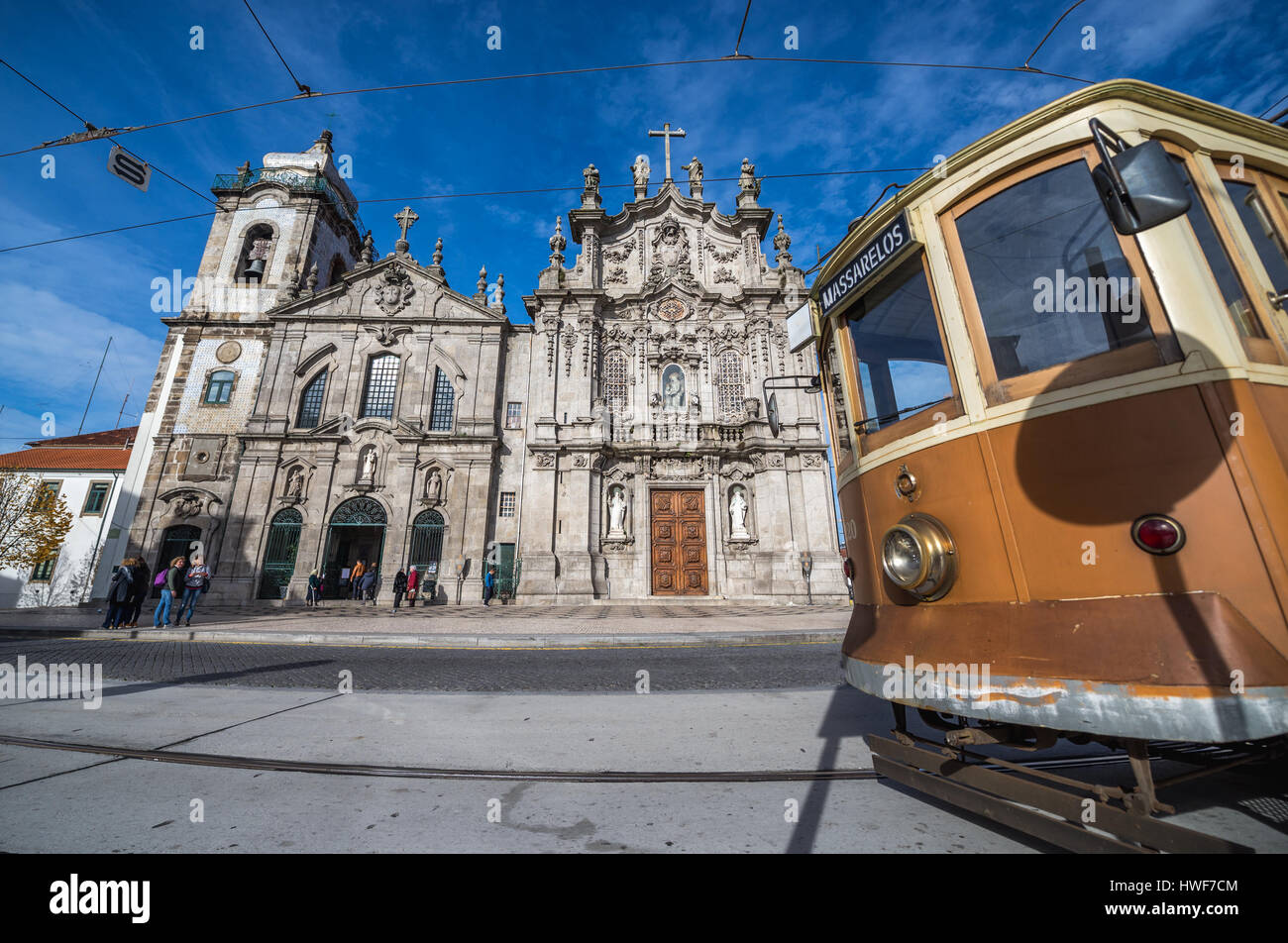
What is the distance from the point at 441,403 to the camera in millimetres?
20109

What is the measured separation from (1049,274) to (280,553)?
22.2 metres

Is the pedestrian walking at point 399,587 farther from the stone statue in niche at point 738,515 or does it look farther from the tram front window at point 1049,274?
the tram front window at point 1049,274

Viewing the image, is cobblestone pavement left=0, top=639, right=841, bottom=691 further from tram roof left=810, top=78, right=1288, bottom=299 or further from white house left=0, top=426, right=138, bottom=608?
white house left=0, top=426, right=138, bottom=608

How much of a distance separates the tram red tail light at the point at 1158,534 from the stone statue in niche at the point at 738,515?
1646 centimetres

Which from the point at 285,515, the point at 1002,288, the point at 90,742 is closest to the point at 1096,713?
the point at 1002,288

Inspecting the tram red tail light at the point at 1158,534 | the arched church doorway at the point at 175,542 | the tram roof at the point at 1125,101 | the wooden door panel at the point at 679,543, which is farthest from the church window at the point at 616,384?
the tram red tail light at the point at 1158,534

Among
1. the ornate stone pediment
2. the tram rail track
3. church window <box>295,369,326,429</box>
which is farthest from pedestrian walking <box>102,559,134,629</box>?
the ornate stone pediment

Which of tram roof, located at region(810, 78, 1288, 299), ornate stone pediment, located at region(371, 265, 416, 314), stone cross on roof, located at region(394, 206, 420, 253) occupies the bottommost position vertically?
tram roof, located at region(810, 78, 1288, 299)

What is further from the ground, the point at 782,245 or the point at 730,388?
the point at 782,245

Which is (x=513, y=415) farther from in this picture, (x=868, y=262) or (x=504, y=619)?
(x=868, y=262)

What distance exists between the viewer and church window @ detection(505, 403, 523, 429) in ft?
65.2

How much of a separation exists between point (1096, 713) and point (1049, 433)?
1.01 meters

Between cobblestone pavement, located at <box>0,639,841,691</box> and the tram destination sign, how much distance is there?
4.15 meters

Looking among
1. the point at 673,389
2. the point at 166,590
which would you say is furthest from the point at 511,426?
the point at 166,590
